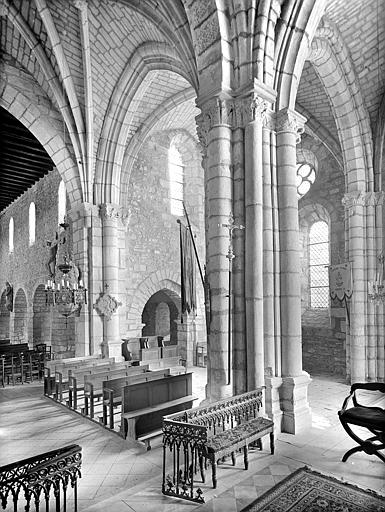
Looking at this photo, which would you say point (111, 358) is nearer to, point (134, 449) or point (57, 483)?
point (134, 449)

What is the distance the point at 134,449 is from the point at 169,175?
1118 cm

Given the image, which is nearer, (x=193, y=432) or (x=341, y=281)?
(x=193, y=432)

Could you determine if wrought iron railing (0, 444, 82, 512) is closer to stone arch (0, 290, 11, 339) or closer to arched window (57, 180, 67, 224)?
arched window (57, 180, 67, 224)

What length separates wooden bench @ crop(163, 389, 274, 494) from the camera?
423cm

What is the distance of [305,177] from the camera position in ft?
45.9

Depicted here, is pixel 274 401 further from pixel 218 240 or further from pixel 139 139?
pixel 139 139

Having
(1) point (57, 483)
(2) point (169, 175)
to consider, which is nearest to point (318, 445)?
(1) point (57, 483)

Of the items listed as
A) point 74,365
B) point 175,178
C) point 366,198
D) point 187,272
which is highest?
point 175,178

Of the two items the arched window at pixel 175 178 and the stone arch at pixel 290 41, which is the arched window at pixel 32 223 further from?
the stone arch at pixel 290 41

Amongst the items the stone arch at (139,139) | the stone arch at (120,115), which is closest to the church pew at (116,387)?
the stone arch at (120,115)

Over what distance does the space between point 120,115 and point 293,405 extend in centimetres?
878

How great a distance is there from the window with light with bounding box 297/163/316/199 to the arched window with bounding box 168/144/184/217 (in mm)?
4499

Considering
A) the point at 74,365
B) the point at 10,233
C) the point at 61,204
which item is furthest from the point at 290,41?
the point at 10,233

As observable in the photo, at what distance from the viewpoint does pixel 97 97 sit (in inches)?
428
